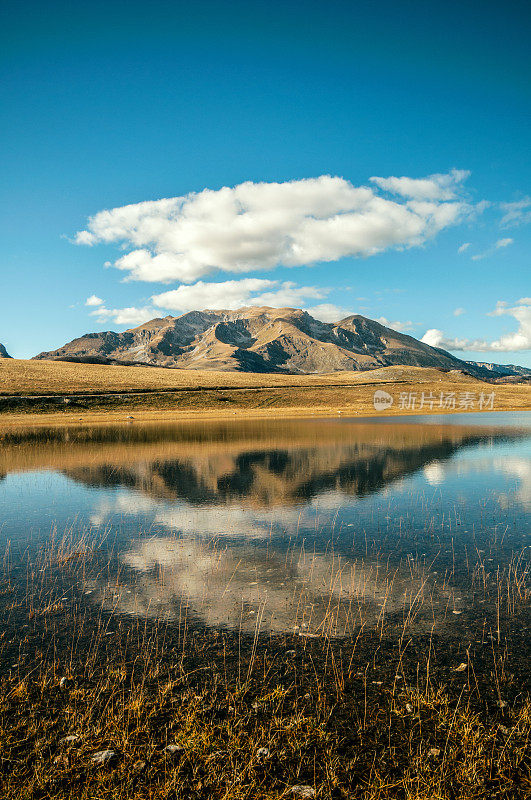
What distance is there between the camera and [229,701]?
8.14m

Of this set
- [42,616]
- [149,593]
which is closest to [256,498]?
[149,593]

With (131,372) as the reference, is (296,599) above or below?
below

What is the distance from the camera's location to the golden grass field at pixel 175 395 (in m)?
91.1

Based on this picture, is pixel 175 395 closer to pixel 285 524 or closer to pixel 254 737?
pixel 285 524

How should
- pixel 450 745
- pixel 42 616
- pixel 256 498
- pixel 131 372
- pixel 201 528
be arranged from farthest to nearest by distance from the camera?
pixel 131 372 → pixel 256 498 → pixel 201 528 → pixel 42 616 → pixel 450 745

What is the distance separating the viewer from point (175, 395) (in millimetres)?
105750

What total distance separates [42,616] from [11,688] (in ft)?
10.8

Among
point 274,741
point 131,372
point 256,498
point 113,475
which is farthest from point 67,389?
point 274,741

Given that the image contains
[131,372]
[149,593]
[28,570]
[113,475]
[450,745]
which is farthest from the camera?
[131,372]

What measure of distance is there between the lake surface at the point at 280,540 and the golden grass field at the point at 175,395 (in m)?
54.7

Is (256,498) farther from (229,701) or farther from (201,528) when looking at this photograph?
(229,701)

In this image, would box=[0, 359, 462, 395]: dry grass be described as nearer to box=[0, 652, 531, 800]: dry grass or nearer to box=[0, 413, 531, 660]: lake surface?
box=[0, 413, 531, 660]: lake surface

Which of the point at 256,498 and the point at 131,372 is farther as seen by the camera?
the point at 131,372

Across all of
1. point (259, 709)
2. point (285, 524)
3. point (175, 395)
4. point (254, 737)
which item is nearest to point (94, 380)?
point (175, 395)
